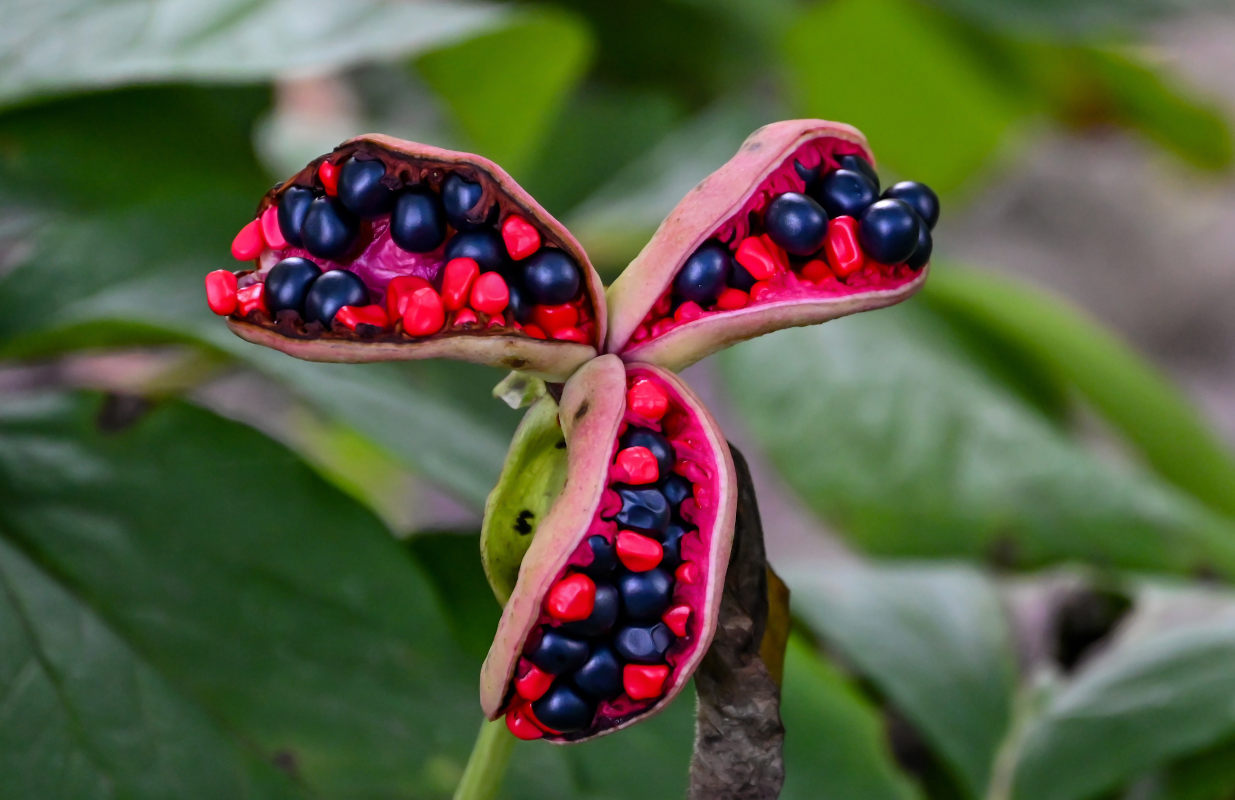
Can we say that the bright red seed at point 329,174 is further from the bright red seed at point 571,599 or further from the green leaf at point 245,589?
the green leaf at point 245,589

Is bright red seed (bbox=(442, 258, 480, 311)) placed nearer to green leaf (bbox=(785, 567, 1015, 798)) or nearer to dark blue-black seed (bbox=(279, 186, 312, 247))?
dark blue-black seed (bbox=(279, 186, 312, 247))

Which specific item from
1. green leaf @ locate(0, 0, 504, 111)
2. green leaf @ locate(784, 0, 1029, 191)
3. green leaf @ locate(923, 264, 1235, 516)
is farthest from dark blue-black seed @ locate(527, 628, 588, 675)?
green leaf @ locate(784, 0, 1029, 191)

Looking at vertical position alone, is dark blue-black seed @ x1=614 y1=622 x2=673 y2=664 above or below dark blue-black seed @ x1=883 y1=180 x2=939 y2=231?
below

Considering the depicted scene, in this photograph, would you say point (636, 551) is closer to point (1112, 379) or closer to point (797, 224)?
point (797, 224)

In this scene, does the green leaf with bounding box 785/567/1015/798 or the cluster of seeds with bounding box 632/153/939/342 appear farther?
the green leaf with bounding box 785/567/1015/798

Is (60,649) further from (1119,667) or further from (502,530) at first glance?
(1119,667)

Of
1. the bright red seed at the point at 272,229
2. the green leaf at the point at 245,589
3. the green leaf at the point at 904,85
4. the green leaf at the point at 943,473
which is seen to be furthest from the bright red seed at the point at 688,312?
the green leaf at the point at 904,85
